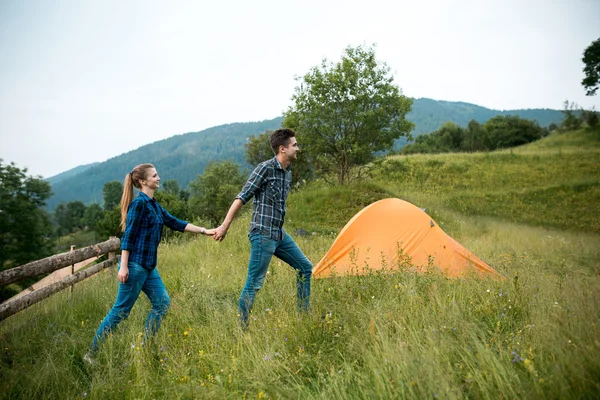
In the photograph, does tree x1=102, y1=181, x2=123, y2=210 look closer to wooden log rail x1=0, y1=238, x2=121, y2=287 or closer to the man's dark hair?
wooden log rail x1=0, y1=238, x2=121, y2=287

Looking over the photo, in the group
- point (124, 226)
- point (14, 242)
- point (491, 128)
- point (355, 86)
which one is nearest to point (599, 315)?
point (124, 226)

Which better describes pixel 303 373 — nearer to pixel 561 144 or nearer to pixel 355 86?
pixel 355 86

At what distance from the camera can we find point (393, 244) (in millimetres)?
6520

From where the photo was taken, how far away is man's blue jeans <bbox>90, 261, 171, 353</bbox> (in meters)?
3.64

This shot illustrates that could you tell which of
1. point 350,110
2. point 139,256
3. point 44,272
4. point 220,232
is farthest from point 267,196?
point 350,110

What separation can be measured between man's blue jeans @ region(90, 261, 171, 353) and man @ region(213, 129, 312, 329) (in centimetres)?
89

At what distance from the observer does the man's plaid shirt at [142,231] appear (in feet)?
12.1

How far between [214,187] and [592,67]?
146 ft

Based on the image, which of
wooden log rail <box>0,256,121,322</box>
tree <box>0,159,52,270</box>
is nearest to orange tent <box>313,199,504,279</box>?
wooden log rail <box>0,256,121,322</box>

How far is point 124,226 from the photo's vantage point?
3885 millimetres

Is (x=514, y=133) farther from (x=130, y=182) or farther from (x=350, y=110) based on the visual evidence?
(x=130, y=182)

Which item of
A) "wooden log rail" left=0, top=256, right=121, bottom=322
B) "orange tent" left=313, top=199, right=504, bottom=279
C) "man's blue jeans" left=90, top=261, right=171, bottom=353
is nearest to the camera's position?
"man's blue jeans" left=90, top=261, right=171, bottom=353

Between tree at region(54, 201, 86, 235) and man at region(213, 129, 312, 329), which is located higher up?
man at region(213, 129, 312, 329)

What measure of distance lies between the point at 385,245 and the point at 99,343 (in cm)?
477
